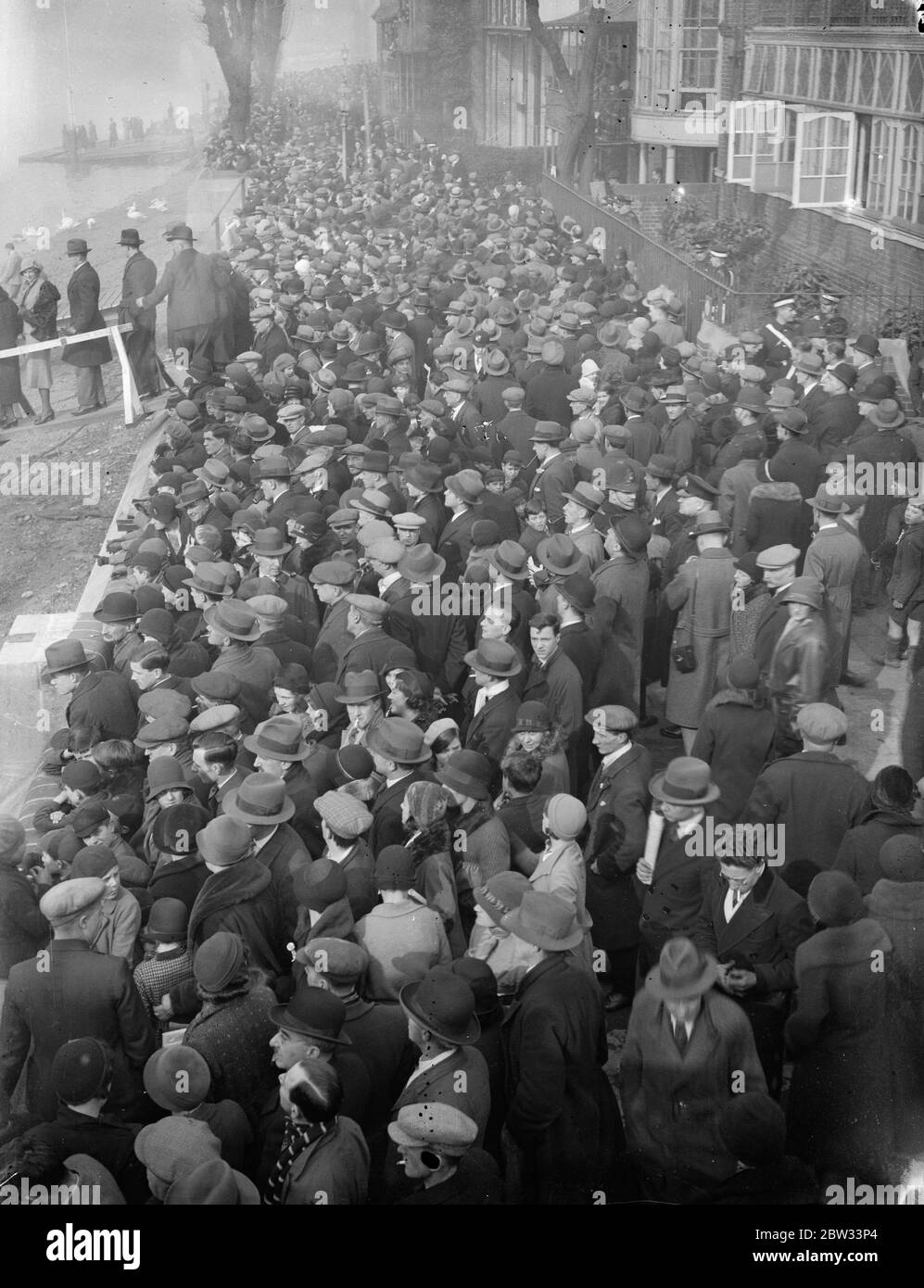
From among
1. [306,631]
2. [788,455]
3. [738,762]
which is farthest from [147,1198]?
[788,455]

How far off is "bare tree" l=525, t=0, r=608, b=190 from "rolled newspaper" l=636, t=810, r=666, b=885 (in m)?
9.71

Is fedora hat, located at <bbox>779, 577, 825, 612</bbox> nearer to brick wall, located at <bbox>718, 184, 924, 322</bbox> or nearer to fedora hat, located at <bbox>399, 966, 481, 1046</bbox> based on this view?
fedora hat, located at <bbox>399, 966, 481, 1046</bbox>

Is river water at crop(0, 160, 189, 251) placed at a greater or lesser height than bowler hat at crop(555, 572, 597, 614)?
greater

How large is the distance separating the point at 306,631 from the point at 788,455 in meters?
3.21

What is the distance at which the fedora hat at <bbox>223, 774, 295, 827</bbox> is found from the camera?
17.3 feet

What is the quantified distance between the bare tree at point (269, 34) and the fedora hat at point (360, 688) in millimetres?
7649

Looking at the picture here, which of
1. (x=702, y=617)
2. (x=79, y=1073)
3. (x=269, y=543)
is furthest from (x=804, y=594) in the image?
(x=79, y=1073)

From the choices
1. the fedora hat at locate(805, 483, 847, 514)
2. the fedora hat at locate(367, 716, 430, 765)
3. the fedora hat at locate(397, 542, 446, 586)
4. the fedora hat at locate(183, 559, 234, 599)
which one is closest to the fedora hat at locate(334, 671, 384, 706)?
the fedora hat at locate(367, 716, 430, 765)

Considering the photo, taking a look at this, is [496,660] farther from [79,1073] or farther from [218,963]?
[79,1073]

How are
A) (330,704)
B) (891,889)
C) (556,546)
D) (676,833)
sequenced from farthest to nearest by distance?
(556,546)
(330,704)
(676,833)
(891,889)

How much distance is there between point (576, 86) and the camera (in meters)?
16.0

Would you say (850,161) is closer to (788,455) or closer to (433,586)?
(788,455)

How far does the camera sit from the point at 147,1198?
13.6 ft

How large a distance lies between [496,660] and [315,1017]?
2435 millimetres
